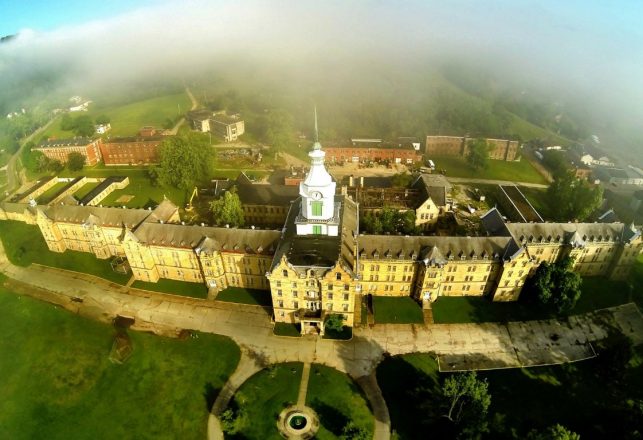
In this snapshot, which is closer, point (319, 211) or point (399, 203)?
point (319, 211)

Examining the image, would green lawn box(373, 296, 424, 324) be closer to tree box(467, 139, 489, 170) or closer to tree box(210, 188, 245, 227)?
tree box(210, 188, 245, 227)

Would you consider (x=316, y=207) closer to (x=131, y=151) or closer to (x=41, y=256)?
(x=41, y=256)

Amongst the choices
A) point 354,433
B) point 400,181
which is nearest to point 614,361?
point 354,433

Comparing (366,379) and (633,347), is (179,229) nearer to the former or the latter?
(366,379)

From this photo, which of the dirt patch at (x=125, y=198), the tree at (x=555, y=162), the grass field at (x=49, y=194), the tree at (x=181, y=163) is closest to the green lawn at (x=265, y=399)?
the tree at (x=181, y=163)

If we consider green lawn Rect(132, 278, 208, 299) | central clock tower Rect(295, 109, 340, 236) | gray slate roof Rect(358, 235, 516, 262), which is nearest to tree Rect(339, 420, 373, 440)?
gray slate roof Rect(358, 235, 516, 262)

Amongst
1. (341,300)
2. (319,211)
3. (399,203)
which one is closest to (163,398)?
(341,300)
